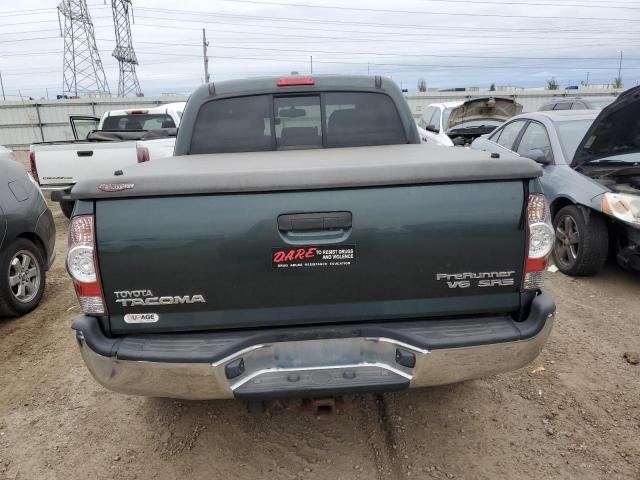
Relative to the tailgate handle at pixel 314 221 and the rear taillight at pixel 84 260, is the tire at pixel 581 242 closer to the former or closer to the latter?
the tailgate handle at pixel 314 221

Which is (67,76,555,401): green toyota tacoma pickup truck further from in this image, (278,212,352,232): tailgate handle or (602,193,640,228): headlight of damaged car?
(602,193,640,228): headlight of damaged car

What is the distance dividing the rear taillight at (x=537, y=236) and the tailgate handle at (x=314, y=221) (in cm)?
84

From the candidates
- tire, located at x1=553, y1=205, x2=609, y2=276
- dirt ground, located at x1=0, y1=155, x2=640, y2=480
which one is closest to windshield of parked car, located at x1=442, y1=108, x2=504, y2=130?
tire, located at x1=553, y1=205, x2=609, y2=276

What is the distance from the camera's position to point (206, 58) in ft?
120

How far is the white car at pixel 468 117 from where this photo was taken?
10.9 m

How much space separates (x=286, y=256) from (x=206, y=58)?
38.4 meters

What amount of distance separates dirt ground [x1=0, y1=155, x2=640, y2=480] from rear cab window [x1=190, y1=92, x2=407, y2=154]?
1995 millimetres

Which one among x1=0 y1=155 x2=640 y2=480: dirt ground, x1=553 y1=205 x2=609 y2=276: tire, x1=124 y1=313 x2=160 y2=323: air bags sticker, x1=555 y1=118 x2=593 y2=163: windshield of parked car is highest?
x1=555 y1=118 x2=593 y2=163: windshield of parked car

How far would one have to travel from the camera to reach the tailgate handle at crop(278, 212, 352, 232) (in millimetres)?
2070

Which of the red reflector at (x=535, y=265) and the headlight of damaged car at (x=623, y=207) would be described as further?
the headlight of damaged car at (x=623, y=207)

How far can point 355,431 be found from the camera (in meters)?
2.81

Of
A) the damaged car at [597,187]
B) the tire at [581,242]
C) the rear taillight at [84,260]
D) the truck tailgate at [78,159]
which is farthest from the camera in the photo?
the truck tailgate at [78,159]

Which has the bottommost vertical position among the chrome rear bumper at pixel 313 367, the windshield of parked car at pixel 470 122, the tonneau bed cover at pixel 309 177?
the chrome rear bumper at pixel 313 367

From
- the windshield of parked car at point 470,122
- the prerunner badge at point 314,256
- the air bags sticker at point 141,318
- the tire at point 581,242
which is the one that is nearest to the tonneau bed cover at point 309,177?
the prerunner badge at point 314,256
